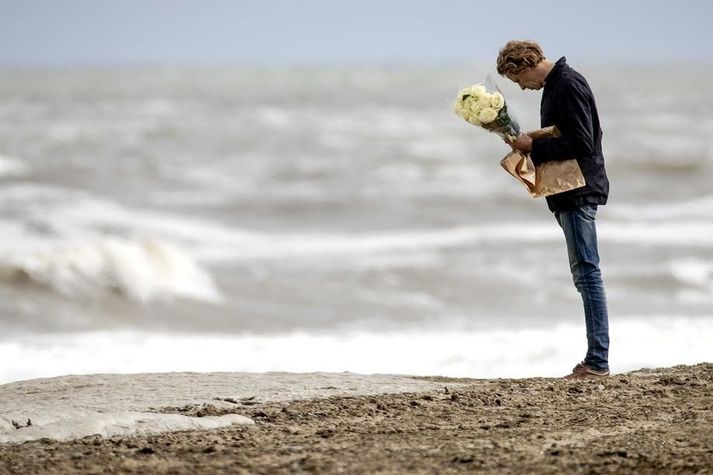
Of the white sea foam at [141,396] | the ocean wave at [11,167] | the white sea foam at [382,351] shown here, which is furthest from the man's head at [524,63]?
the ocean wave at [11,167]

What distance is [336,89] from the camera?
55.0 m

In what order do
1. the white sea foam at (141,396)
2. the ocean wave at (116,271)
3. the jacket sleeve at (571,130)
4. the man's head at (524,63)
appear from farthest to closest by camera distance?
the ocean wave at (116,271), the man's head at (524,63), the jacket sleeve at (571,130), the white sea foam at (141,396)

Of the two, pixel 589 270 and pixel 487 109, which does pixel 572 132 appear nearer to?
pixel 487 109

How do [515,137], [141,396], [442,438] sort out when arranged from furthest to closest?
Result: 1. [515,137]
2. [141,396]
3. [442,438]

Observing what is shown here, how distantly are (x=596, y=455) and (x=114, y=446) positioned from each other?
5.73ft

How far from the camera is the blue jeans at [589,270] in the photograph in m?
5.47

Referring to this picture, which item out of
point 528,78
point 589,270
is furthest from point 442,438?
point 528,78

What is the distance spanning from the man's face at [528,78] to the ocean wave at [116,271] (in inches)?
251

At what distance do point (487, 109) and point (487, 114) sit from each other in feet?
0.08

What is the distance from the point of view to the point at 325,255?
13.9 metres

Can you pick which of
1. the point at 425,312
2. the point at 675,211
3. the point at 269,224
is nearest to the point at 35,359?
the point at 425,312

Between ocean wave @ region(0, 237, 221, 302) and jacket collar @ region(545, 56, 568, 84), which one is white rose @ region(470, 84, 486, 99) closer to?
jacket collar @ region(545, 56, 568, 84)

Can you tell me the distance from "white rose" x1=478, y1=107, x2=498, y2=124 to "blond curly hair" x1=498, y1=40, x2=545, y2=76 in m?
0.19

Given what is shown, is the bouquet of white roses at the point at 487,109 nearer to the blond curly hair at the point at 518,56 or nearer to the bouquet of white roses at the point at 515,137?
the bouquet of white roses at the point at 515,137
